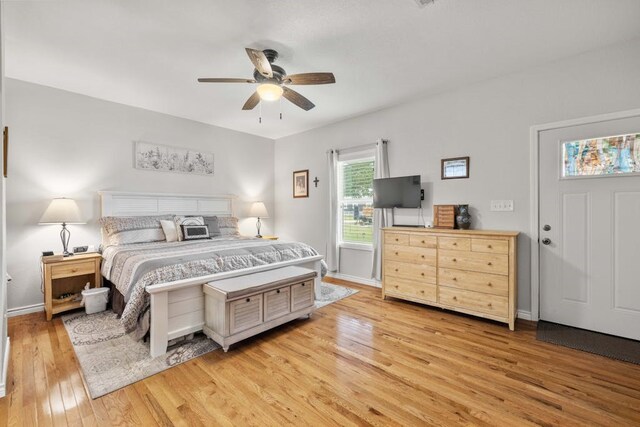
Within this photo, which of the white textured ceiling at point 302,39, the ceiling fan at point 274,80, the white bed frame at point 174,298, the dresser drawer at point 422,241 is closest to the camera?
the white textured ceiling at point 302,39

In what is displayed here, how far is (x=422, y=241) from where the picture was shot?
3.31 meters

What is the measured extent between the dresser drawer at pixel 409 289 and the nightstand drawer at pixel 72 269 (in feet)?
11.5

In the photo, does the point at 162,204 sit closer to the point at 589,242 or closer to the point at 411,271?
the point at 411,271

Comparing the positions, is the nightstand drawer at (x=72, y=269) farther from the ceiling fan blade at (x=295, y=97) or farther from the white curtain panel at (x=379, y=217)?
the white curtain panel at (x=379, y=217)

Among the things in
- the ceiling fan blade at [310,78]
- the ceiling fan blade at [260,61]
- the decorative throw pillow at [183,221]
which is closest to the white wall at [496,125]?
the ceiling fan blade at [310,78]

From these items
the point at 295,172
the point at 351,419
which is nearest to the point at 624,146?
the point at 351,419

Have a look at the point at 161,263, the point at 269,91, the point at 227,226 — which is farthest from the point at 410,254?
the point at 227,226

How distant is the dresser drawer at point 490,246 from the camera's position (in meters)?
2.75

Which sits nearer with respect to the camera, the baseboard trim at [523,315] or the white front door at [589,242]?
the white front door at [589,242]

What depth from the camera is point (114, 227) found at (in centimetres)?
348

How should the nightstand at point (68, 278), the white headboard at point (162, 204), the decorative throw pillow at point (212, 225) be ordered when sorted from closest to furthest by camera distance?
the nightstand at point (68, 278), the white headboard at point (162, 204), the decorative throw pillow at point (212, 225)

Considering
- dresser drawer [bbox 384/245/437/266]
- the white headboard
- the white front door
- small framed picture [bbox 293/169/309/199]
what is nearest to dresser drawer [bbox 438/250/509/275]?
dresser drawer [bbox 384/245/437/266]

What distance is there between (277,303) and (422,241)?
71.6 inches

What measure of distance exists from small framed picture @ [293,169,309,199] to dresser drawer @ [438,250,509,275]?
2757mm
